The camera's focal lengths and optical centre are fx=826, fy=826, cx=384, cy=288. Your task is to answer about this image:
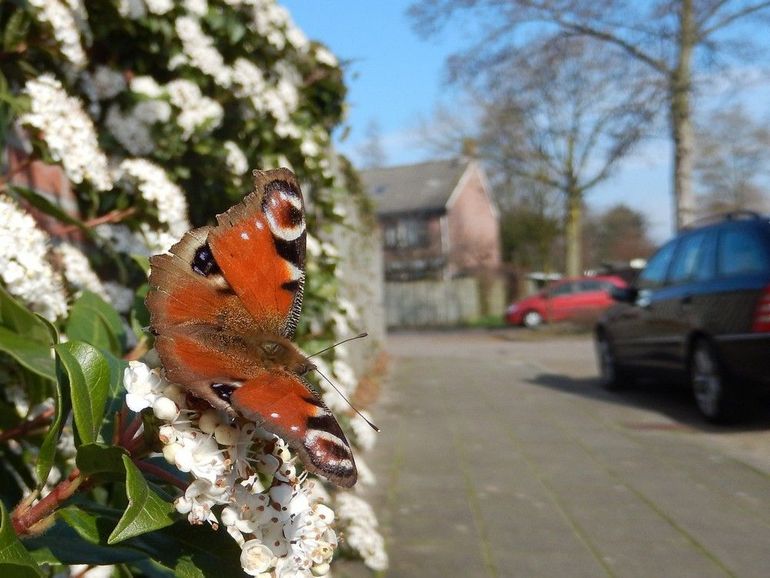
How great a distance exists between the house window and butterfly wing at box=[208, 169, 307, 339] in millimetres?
40224

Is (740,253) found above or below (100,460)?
above

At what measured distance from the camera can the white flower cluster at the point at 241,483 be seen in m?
1.04

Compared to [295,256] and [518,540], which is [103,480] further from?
[518,540]

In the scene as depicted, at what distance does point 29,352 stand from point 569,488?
12.9 ft

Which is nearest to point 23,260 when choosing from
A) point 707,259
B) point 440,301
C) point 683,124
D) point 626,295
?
point 707,259

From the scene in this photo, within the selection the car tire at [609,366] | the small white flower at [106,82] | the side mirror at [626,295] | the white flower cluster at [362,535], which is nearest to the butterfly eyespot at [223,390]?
the white flower cluster at [362,535]

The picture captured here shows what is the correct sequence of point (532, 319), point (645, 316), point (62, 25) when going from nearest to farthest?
point (62, 25) < point (645, 316) < point (532, 319)

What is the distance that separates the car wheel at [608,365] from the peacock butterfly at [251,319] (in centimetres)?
811

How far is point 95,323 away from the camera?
1886 mm

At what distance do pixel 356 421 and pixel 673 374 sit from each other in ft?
12.5

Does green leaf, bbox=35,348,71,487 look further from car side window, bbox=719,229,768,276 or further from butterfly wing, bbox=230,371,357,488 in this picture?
car side window, bbox=719,229,768,276

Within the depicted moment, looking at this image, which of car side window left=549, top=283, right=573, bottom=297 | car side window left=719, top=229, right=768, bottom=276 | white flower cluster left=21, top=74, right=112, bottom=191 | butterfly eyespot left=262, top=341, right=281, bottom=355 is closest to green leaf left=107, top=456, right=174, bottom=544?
butterfly eyespot left=262, top=341, right=281, bottom=355

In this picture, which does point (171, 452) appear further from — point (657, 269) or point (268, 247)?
point (657, 269)

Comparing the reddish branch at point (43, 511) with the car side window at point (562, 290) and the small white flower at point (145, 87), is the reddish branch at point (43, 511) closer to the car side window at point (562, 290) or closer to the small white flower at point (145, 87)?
the small white flower at point (145, 87)
